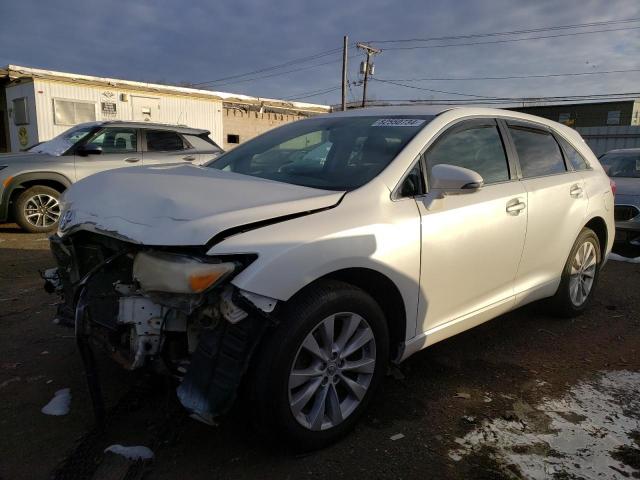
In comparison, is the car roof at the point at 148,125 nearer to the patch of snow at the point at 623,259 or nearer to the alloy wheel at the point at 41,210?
the alloy wheel at the point at 41,210

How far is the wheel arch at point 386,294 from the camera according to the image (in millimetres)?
2475

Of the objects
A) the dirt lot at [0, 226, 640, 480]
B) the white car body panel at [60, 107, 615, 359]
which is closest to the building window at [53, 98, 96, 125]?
the dirt lot at [0, 226, 640, 480]

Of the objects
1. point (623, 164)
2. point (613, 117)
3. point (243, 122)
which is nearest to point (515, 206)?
point (623, 164)

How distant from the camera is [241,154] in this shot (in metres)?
3.71

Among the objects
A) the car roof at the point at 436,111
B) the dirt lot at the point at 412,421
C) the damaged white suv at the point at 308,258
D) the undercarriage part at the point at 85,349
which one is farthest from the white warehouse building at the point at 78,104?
the undercarriage part at the point at 85,349

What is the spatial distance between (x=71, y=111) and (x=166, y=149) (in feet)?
26.8

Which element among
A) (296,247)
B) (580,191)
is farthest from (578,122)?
(296,247)

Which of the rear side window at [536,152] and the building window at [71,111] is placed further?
the building window at [71,111]

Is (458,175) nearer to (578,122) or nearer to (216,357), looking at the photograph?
(216,357)

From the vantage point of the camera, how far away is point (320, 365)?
2.36m

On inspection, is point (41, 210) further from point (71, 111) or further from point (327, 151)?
point (71, 111)

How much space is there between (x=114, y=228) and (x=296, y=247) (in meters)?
0.86

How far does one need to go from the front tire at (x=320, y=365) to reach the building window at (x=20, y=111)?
15.8m

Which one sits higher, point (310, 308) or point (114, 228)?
point (114, 228)
